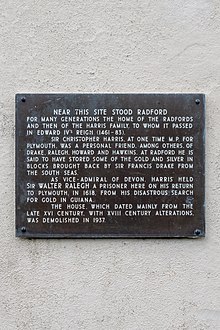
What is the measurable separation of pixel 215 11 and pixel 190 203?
1.01m

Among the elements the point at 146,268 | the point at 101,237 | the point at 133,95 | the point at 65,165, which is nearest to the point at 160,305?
the point at 146,268

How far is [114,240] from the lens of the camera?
2730 millimetres

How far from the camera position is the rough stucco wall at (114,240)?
272 centimetres

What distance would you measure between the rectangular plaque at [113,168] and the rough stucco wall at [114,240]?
0.24ft

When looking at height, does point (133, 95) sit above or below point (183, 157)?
above

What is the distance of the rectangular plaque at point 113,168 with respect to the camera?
2680 mm

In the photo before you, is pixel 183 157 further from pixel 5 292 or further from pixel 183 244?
pixel 5 292

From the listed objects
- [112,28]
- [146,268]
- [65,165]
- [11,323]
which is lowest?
[11,323]

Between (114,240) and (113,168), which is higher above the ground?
(113,168)

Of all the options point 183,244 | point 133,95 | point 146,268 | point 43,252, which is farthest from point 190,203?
point 43,252

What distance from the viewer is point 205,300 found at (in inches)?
107

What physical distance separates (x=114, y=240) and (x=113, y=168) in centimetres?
38

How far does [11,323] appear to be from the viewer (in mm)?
2732

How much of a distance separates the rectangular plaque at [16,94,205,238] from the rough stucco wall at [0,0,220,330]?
73 mm
